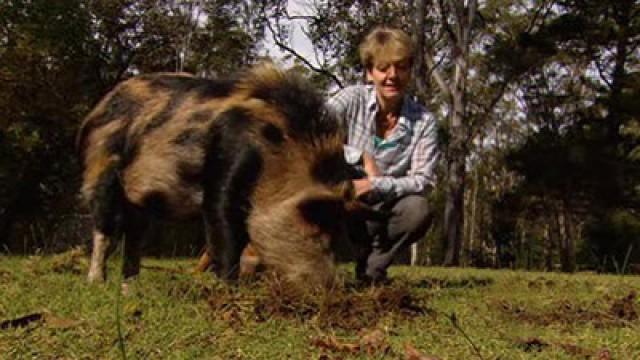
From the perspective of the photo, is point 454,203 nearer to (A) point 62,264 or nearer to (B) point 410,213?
(B) point 410,213

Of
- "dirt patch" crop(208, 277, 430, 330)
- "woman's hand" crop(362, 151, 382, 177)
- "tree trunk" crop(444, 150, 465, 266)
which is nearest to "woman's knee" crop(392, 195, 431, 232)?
"woman's hand" crop(362, 151, 382, 177)

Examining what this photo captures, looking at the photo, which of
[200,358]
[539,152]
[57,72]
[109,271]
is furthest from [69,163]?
[200,358]

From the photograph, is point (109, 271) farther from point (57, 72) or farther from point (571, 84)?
point (571, 84)

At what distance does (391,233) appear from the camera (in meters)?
5.95

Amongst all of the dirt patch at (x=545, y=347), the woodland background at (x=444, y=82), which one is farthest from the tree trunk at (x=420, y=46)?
the dirt patch at (x=545, y=347)

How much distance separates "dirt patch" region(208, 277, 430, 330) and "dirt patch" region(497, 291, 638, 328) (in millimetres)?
632

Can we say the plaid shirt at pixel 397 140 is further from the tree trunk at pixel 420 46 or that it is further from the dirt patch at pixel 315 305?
the tree trunk at pixel 420 46

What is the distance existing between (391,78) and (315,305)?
2206 millimetres

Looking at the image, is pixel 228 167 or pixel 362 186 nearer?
pixel 228 167

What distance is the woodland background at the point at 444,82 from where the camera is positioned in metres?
19.3

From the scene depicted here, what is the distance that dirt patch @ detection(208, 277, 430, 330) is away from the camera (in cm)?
376

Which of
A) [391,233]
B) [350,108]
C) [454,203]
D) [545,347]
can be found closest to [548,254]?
[454,203]

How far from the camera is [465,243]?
1577 inches

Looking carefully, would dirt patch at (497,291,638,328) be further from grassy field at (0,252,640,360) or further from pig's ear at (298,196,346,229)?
pig's ear at (298,196,346,229)
